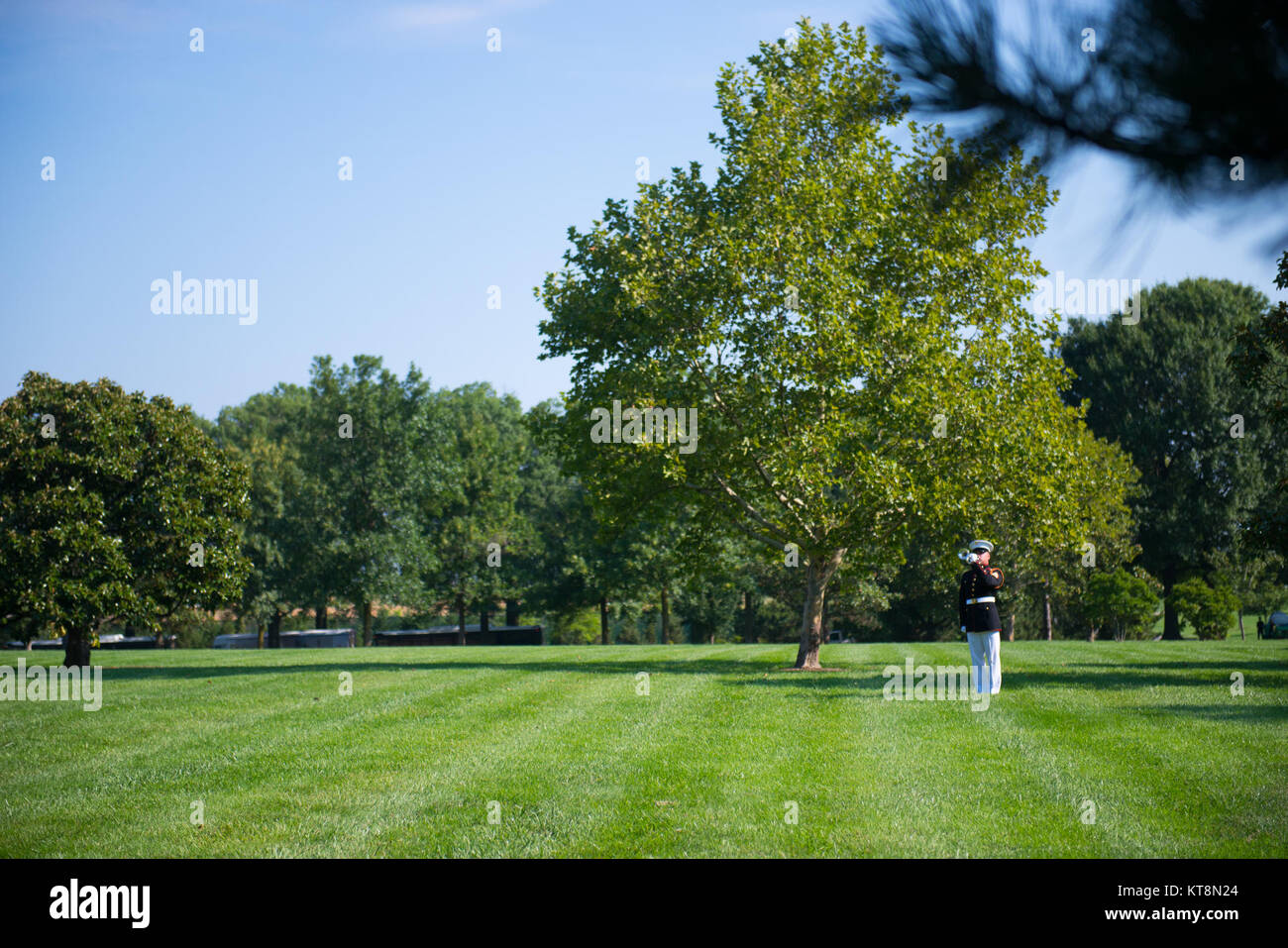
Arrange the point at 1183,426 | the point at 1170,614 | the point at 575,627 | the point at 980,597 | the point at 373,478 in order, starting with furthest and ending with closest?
the point at 575,627, the point at 373,478, the point at 1170,614, the point at 1183,426, the point at 980,597

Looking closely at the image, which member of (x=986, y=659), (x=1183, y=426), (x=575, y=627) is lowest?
(x=575, y=627)

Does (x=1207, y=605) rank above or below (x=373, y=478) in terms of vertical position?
below

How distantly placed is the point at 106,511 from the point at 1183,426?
51474mm

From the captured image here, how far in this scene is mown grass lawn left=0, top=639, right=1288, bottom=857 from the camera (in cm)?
823

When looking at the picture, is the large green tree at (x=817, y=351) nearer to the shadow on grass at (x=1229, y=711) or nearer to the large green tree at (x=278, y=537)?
the shadow on grass at (x=1229, y=711)

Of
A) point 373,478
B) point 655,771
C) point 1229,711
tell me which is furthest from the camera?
point 373,478

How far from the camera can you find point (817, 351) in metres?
22.1

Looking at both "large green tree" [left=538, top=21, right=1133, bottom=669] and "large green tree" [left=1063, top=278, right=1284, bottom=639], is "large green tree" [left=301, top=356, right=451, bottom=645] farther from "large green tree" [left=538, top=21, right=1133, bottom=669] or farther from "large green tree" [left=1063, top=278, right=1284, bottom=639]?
"large green tree" [left=1063, top=278, right=1284, bottom=639]

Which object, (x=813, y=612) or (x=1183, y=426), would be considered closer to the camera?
(x=813, y=612)

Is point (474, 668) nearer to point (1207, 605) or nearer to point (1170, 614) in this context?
point (1207, 605)

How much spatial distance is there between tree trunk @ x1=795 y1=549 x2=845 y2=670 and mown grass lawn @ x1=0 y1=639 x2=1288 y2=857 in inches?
176

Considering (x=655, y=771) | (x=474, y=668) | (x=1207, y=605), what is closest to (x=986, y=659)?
(x=655, y=771)

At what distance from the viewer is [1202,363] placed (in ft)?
179

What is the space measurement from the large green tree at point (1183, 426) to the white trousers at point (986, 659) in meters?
41.6
